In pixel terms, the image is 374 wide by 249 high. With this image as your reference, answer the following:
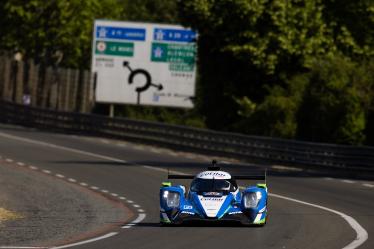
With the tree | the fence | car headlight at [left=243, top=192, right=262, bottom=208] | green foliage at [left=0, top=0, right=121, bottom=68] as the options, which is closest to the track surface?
car headlight at [left=243, top=192, right=262, bottom=208]

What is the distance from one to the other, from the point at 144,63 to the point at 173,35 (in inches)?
81.9

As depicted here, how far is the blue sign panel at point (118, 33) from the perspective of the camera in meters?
58.3

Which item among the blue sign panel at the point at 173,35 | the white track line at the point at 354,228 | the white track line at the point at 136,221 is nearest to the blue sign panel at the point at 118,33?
the blue sign panel at the point at 173,35

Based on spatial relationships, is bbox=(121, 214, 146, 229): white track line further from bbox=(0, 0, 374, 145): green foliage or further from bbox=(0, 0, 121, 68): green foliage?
bbox=(0, 0, 121, 68): green foliage

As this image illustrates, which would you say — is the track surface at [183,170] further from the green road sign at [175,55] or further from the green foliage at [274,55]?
the green road sign at [175,55]

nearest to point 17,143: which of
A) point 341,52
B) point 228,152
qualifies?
point 228,152

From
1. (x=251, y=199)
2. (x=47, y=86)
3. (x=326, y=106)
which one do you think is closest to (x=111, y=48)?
(x=47, y=86)

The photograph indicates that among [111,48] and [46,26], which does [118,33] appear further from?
[46,26]

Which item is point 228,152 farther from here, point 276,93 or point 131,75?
point 131,75

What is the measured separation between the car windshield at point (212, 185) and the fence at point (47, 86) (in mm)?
39530

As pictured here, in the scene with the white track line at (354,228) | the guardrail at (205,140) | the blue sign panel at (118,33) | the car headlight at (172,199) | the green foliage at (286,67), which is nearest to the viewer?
the white track line at (354,228)

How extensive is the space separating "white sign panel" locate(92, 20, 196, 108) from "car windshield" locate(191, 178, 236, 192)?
3621 cm

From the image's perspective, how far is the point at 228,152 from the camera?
44.5 m

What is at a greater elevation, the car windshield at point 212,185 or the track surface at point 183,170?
the car windshield at point 212,185
